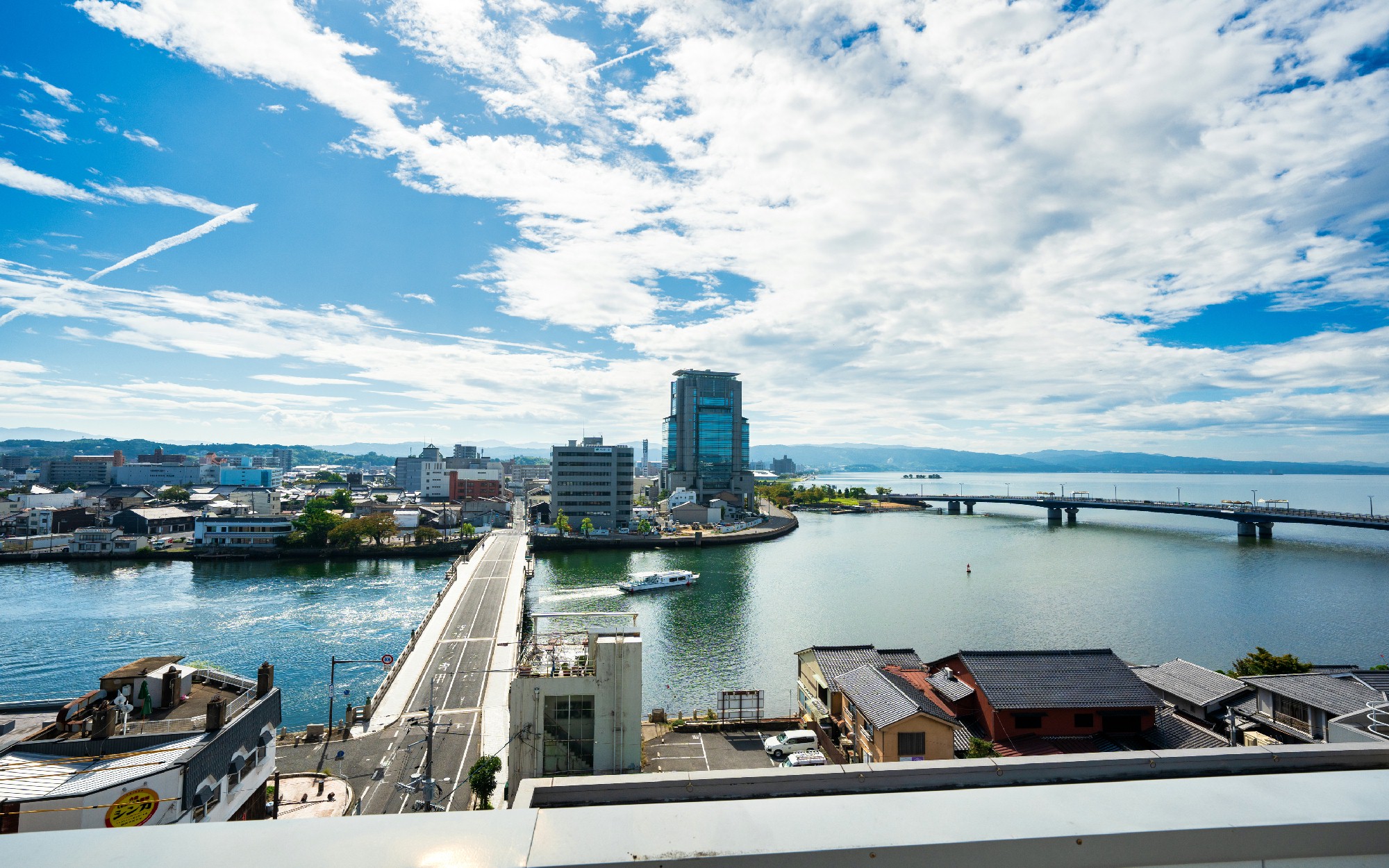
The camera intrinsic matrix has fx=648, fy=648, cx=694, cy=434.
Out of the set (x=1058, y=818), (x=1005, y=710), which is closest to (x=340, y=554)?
(x=1005, y=710)

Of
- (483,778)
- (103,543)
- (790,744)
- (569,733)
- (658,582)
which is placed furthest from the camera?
(103,543)

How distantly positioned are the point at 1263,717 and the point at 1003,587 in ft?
48.2

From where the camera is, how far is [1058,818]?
3.29ft

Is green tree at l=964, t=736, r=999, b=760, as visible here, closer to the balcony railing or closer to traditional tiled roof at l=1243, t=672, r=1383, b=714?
the balcony railing

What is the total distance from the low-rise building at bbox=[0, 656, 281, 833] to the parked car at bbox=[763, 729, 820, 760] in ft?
21.4

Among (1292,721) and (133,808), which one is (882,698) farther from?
(133,808)

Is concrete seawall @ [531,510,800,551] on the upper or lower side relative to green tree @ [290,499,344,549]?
lower

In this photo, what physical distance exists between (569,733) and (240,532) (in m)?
32.7

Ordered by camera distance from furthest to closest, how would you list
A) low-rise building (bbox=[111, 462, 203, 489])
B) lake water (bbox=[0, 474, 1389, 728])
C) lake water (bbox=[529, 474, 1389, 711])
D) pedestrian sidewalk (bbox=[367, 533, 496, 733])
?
low-rise building (bbox=[111, 462, 203, 489]) → lake water (bbox=[529, 474, 1389, 711]) → lake water (bbox=[0, 474, 1389, 728]) → pedestrian sidewalk (bbox=[367, 533, 496, 733])

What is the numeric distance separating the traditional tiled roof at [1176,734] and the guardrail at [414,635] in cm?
1309

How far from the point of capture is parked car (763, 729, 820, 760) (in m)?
9.73

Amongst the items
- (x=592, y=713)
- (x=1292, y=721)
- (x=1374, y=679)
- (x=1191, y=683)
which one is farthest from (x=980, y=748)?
(x=1374, y=679)

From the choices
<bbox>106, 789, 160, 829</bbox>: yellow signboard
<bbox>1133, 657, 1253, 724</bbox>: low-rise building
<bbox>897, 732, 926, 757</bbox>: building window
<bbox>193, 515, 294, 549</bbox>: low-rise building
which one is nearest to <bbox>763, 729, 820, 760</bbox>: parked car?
<bbox>897, 732, 926, 757</bbox>: building window

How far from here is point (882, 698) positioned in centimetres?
966
